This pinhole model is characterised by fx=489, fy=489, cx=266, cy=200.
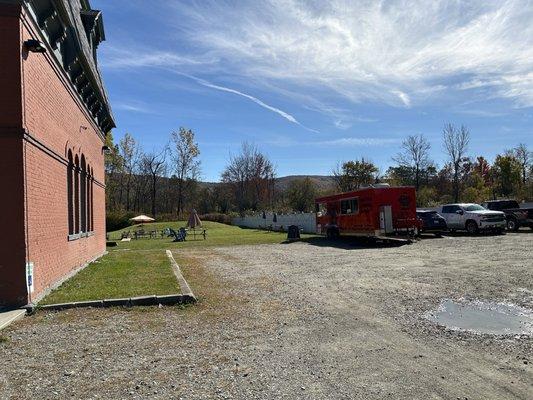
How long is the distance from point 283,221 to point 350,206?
21718mm

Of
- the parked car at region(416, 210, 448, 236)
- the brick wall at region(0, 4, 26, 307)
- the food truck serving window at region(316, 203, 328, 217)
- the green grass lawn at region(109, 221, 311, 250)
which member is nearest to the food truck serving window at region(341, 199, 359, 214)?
the food truck serving window at region(316, 203, 328, 217)

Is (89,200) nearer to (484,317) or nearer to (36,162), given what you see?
(36,162)

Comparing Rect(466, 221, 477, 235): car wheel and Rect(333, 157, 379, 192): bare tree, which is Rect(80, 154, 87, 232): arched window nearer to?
Rect(466, 221, 477, 235): car wheel

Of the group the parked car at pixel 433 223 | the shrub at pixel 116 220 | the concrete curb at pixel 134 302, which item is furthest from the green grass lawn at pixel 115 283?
the shrub at pixel 116 220

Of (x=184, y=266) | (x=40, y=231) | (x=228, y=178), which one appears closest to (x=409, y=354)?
(x=40, y=231)

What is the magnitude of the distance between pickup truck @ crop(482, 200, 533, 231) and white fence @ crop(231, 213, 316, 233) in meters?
13.8

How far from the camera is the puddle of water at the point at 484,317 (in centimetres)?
723

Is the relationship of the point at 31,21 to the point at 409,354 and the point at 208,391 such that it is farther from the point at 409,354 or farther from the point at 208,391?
the point at 409,354

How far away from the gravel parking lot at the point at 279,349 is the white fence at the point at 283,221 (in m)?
29.8

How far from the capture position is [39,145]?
10.1m

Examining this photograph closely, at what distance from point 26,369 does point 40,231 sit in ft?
16.2

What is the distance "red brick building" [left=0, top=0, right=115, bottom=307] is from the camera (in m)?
8.95

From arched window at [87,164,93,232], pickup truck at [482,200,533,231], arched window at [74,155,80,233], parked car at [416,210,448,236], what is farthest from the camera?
pickup truck at [482,200,533,231]

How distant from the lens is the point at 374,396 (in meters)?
4.77
